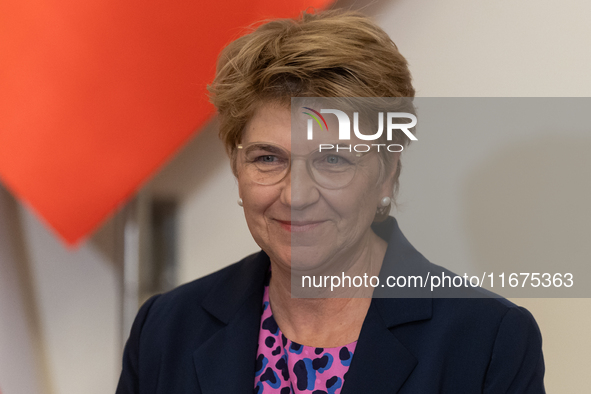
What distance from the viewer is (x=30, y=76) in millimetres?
1543

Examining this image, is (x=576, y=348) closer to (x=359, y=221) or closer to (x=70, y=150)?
(x=359, y=221)

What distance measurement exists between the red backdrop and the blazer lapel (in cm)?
46


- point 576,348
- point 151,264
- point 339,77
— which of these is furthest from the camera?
point 151,264

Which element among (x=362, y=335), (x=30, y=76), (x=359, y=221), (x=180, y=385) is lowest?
(x=180, y=385)

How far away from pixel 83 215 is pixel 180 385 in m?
0.62

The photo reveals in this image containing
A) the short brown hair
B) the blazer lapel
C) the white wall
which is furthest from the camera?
the white wall

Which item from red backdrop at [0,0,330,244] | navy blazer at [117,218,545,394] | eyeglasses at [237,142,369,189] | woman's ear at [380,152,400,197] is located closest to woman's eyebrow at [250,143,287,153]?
eyeglasses at [237,142,369,189]

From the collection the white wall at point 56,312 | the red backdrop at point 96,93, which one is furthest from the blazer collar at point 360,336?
the white wall at point 56,312

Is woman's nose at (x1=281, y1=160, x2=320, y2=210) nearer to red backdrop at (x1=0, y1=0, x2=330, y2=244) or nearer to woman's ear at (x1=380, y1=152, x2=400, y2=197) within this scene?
woman's ear at (x1=380, y1=152, x2=400, y2=197)

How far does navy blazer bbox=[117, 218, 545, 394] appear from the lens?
1078 mm

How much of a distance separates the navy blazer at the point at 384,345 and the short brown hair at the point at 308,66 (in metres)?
0.37

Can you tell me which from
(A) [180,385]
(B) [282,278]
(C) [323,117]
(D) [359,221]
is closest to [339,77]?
(C) [323,117]

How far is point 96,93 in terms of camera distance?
1557mm

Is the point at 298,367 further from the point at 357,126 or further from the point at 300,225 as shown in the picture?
the point at 357,126
